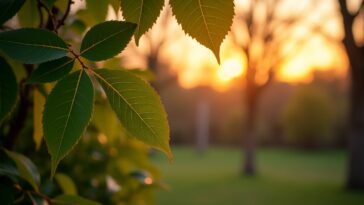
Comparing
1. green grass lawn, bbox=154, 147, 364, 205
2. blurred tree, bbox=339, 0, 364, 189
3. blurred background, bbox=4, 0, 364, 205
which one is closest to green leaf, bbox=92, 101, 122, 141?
blurred background, bbox=4, 0, 364, 205

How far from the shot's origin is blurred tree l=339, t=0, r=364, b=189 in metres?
8.24

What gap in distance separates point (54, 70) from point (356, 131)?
28.9ft

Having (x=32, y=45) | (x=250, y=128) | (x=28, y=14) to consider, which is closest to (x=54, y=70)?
(x=32, y=45)

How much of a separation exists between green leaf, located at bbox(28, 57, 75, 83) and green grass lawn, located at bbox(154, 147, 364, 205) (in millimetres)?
7702

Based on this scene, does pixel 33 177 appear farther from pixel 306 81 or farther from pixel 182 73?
pixel 306 81

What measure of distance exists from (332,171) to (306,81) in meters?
10.1

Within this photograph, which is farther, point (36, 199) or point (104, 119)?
point (104, 119)

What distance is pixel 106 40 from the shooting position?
15.5 inches

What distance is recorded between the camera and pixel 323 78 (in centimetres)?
2338

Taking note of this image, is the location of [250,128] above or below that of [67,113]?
below

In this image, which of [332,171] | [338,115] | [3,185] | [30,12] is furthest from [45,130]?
[338,115]

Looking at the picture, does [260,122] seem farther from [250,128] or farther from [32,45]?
[32,45]

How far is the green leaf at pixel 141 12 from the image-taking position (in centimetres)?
39

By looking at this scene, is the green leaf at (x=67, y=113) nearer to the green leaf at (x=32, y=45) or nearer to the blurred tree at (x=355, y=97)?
the green leaf at (x=32, y=45)
